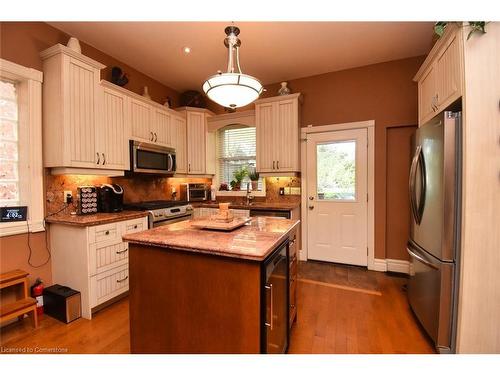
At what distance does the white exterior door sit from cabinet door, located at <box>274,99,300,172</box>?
31cm

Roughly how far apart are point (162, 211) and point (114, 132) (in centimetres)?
112

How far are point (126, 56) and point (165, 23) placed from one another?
1.00 meters

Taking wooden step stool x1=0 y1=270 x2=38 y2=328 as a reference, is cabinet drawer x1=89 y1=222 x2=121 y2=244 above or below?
above

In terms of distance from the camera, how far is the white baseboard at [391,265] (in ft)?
10.4

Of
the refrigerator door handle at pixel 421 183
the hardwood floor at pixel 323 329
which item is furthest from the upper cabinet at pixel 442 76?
the hardwood floor at pixel 323 329

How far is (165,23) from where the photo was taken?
7.91 ft

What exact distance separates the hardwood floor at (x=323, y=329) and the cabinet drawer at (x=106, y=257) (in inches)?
17.1

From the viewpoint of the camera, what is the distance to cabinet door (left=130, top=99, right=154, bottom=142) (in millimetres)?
3012

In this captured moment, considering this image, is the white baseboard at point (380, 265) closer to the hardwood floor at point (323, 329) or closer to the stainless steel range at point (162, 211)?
the hardwood floor at point (323, 329)

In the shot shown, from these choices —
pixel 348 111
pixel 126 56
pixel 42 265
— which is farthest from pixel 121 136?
pixel 348 111

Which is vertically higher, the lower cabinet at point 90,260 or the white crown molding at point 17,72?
the white crown molding at point 17,72

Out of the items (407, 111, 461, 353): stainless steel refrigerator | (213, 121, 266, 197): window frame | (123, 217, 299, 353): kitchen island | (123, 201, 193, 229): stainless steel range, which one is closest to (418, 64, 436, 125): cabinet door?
(407, 111, 461, 353): stainless steel refrigerator

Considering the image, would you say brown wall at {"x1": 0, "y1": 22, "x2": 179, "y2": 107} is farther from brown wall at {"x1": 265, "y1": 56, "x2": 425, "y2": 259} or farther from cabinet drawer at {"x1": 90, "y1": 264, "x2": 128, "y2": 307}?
brown wall at {"x1": 265, "y1": 56, "x2": 425, "y2": 259}

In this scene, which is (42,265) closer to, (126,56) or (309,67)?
(126,56)
